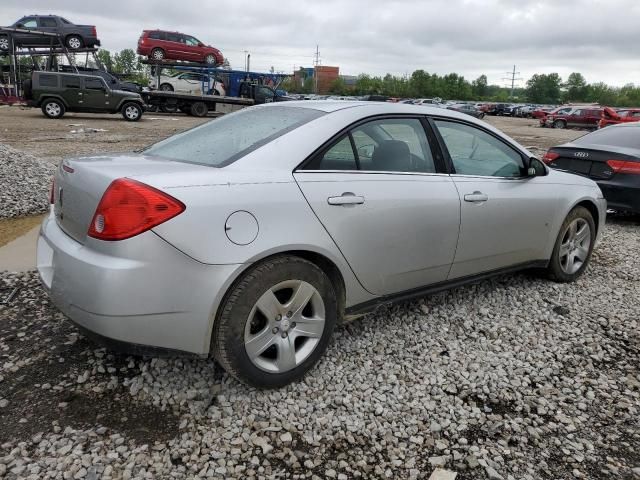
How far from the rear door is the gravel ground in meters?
0.53

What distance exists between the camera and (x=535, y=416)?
2.72 m

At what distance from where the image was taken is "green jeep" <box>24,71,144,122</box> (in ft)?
65.7

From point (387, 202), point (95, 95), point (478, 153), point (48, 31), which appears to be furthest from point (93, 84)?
point (387, 202)

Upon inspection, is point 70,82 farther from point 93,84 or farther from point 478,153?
point 478,153

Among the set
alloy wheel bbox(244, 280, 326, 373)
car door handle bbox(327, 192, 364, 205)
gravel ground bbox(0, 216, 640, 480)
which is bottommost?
gravel ground bbox(0, 216, 640, 480)

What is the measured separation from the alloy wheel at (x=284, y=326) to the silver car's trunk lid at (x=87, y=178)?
2.31 ft

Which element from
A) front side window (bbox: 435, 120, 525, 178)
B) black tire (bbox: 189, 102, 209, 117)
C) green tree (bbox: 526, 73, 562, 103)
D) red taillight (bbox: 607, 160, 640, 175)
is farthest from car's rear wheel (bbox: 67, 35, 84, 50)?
green tree (bbox: 526, 73, 562, 103)

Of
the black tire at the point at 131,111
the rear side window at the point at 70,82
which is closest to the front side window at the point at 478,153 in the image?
the rear side window at the point at 70,82

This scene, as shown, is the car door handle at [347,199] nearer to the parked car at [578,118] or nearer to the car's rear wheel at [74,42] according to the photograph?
the car's rear wheel at [74,42]

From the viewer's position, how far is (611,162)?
680 centimetres

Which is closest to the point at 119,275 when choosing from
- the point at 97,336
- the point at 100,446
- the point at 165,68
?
the point at 97,336

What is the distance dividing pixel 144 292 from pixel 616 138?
724 cm

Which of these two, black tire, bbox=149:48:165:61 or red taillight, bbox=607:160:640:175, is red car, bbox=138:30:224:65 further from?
red taillight, bbox=607:160:640:175

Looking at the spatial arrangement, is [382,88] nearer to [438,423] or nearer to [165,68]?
[165,68]
